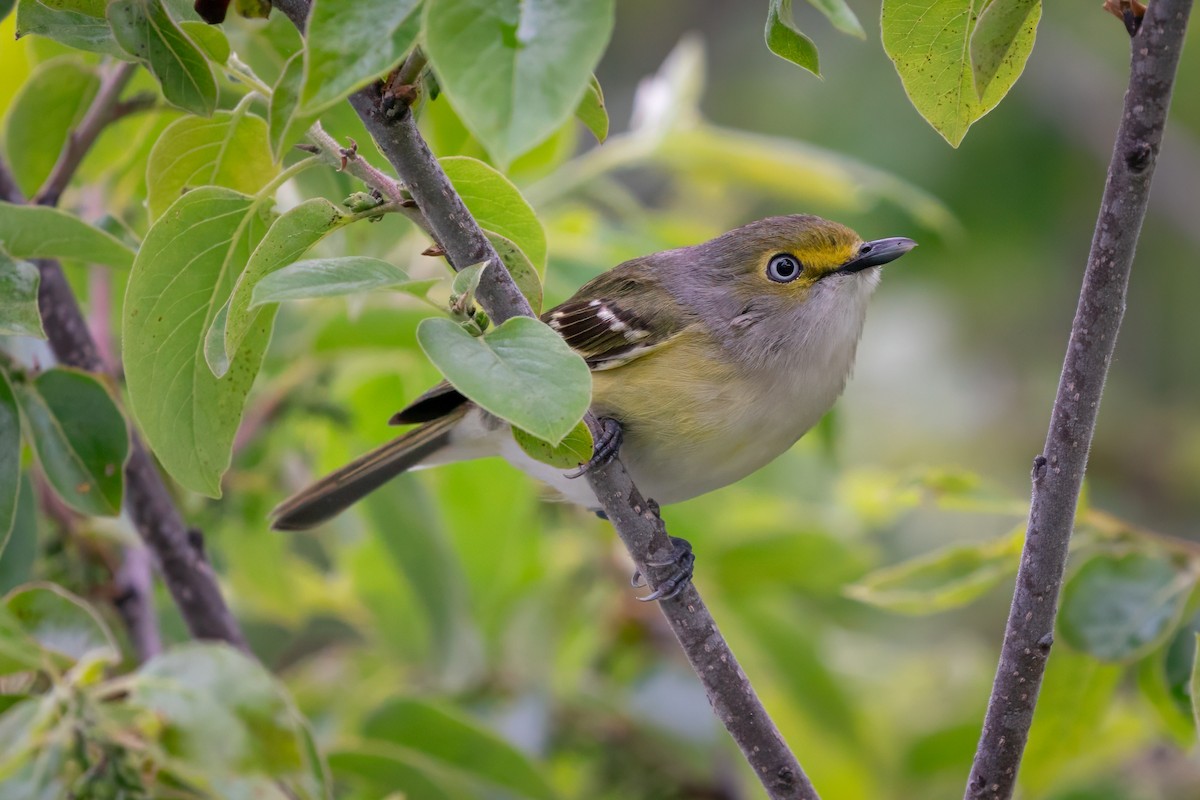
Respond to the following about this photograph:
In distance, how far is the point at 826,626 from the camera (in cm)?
447

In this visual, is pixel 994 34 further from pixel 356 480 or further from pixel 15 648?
pixel 356 480

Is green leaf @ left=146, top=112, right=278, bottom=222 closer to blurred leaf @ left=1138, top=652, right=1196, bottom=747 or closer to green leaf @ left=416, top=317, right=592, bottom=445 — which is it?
green leaf @ left=416, top=317, right=592, bottom=445

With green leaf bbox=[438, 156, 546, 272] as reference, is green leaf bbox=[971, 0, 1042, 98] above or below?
above

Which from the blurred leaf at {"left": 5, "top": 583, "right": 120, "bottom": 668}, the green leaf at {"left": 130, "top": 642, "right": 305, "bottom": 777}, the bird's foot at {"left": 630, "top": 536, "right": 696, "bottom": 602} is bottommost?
the blurred leaf at {"left": 5, "top": 583, "right": 120, "bottom": 668}

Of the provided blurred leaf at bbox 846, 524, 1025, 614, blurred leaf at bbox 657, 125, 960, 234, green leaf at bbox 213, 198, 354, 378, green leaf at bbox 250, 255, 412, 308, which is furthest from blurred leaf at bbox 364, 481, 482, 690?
green leaf at bbox 250, 255, 412, 308

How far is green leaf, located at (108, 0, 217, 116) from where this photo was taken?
1.74m

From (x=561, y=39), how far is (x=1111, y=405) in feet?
21.6

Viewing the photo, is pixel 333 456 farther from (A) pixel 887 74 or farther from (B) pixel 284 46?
(A) pixel 887 74

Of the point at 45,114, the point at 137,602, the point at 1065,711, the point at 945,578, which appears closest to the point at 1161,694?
the point at 1065,711

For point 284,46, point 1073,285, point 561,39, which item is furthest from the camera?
point 1073,285

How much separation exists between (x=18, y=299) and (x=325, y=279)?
0.73 m

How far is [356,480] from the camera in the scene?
321cm

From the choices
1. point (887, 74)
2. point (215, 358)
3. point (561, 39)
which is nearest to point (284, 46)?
point (215, 358)

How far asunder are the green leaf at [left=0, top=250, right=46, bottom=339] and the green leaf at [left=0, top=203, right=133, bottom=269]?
0.30 ft
